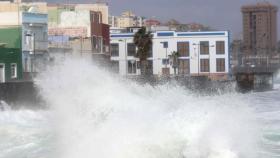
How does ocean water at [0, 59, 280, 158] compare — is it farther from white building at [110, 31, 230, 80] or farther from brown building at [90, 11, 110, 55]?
white building at [110, 31, 230, 80]

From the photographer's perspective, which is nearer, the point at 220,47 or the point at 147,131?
the point at 147,131

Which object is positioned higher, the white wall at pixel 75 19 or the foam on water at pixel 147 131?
the white wall at pixel 75 19

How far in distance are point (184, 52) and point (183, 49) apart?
0.53 metres

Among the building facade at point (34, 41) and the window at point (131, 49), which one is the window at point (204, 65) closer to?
the window at point (131, 49)

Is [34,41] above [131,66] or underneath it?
above

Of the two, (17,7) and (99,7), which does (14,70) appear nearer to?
(17,7)

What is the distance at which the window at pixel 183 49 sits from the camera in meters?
94.6

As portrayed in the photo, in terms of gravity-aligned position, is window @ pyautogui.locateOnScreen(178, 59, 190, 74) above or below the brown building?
below

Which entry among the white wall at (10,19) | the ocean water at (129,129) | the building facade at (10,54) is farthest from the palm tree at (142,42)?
the ocean water at (129,129)

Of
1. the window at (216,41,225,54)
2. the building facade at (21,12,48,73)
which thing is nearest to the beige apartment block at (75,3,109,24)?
the window at (216,41,225,54)

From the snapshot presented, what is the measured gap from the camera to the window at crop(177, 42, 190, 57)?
94637 mm

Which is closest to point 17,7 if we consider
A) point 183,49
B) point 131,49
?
point 131,49

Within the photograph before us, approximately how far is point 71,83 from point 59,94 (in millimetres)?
517

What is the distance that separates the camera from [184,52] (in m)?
94.7
